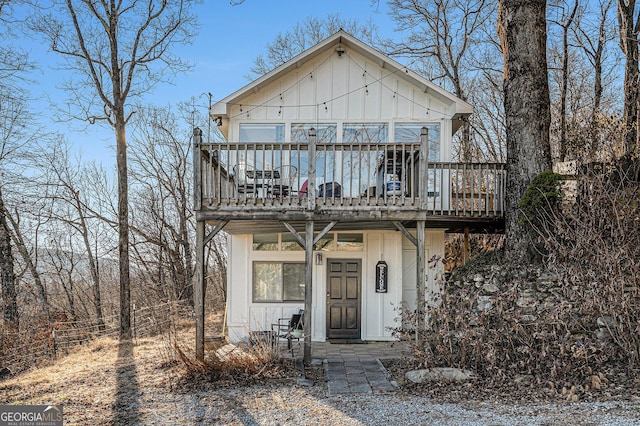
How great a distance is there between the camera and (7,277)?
1370 cm

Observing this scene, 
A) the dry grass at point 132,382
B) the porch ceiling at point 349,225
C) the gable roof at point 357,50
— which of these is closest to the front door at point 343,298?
the porch ceiling at point 349,225

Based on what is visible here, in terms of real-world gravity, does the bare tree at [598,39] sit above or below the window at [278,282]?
above

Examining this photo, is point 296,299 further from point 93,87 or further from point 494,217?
point 93,87

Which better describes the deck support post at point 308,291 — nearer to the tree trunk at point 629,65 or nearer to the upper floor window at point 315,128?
the upper floor window at point 315,128

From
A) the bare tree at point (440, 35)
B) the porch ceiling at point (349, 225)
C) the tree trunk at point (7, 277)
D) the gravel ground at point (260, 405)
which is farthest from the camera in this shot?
the bare tree at point (440, 35)

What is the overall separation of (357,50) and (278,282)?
5.31 metres

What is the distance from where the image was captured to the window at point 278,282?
11109 mm

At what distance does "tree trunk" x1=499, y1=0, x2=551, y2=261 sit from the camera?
404 inches

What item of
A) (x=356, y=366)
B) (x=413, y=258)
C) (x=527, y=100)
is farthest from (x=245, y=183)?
(x=527, y=100)

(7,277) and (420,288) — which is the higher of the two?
(420,288)

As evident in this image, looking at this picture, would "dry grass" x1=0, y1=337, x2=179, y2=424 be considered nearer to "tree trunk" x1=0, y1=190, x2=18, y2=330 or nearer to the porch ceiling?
the porch ceiling

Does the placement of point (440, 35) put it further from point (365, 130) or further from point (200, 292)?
point (200, 292)

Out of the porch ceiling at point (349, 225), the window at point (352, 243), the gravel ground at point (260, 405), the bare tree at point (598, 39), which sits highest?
the bare tree at point (598, 39)

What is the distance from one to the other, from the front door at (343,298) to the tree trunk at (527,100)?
317 centimetres
